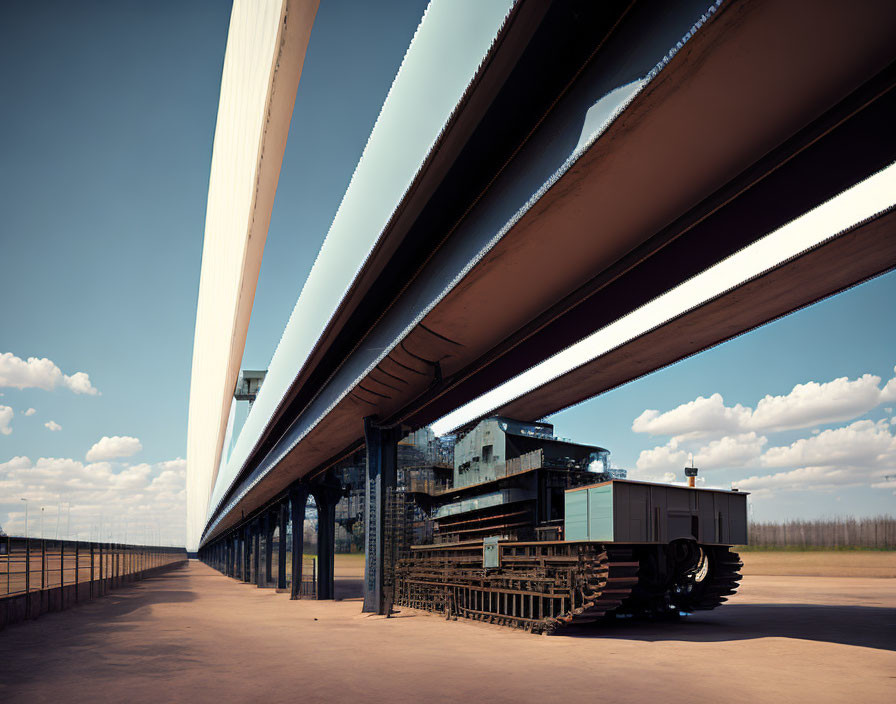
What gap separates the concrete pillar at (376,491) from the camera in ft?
82.2

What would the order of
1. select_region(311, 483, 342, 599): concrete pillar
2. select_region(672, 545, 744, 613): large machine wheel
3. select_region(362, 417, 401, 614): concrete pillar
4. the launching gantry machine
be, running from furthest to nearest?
select_region(311, 483, 342, 599): concrete pillar
select_region(362, 417, 401, 614): concrete pillar
select_region(672, 545, 744, 613): large machine wheel
the launching gantry machine

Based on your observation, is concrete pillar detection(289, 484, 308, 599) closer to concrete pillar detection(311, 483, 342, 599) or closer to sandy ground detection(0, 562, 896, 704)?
concrete pillar detection(311, 483, 342, 599)

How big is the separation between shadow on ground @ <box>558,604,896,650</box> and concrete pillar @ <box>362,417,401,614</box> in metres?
8.39

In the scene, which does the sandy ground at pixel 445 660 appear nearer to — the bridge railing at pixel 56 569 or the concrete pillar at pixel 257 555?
the bridge railing at pixel 56 569

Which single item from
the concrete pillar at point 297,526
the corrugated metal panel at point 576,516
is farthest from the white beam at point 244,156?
the corrugated metal panel at point 576,516

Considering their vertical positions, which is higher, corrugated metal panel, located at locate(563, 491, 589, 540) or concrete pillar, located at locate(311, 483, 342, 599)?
corrugated metal panel, located at locate(563, 491, 589, 540)

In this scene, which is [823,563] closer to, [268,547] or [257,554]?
[268,547]

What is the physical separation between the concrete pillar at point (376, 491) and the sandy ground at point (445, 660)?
2539 mm

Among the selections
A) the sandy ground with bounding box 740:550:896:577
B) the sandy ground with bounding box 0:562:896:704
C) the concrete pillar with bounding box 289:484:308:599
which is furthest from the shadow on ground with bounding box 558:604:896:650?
the sandy ground with bounding box 740:550:896:577

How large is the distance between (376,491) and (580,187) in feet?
60.0

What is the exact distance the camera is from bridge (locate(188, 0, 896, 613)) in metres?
7.58

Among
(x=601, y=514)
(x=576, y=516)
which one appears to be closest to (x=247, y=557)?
(x=576, y=516)

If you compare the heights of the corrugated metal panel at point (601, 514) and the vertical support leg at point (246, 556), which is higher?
the corrugated metal panel at point (601, 514)

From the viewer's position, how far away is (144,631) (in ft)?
60.8
